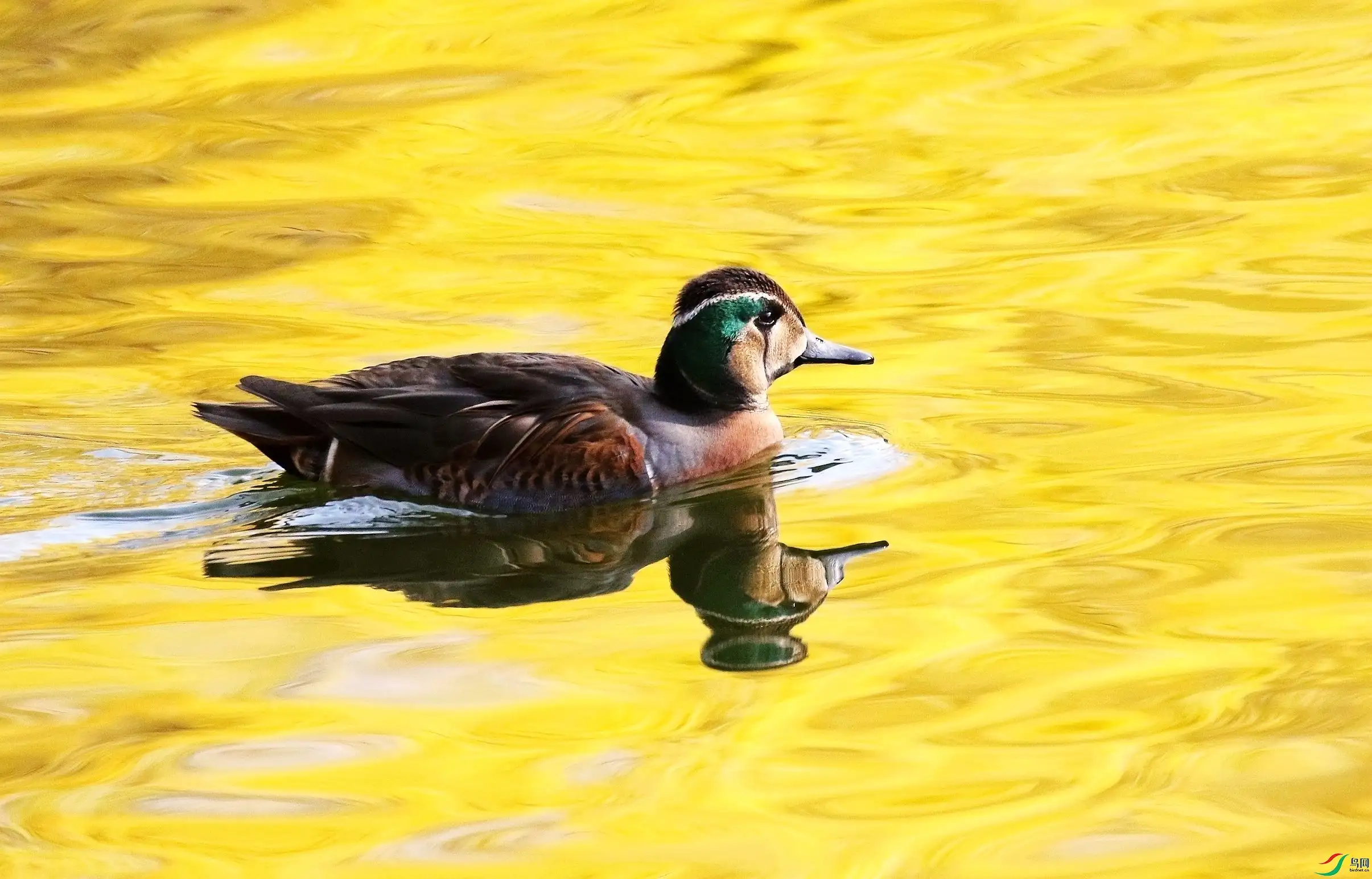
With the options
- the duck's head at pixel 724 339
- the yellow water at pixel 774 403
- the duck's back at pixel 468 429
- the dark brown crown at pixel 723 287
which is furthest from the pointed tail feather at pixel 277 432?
the dark brown crown at pixel 723 287

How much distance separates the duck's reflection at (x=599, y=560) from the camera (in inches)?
276

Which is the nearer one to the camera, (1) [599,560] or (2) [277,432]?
(1) [599,560]

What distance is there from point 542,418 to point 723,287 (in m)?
1.07

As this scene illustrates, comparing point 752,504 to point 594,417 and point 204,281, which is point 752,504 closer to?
point 594,417

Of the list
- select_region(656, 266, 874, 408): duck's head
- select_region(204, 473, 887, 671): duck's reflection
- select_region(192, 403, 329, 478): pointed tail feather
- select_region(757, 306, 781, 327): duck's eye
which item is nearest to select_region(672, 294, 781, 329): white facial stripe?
select_region(656, 266, 874, 408): duck's head

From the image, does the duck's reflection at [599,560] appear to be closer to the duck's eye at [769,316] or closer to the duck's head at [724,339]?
the duck's head at [724,339]

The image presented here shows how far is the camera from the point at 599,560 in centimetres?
774

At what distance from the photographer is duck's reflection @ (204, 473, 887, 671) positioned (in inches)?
276

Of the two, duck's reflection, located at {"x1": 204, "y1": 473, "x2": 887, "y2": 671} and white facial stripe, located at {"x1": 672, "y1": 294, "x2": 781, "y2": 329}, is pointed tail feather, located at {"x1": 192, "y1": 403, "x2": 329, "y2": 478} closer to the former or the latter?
duck's reflection, located at {"x1": 204, "y1": 473, "x2": 887, "y2": 671}

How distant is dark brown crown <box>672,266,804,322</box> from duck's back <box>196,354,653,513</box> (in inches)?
18.0

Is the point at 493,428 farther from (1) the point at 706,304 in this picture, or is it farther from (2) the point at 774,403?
(2) the point at 774,403

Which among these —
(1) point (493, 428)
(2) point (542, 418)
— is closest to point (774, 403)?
(2) point (542, 418)

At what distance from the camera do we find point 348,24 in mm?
15391

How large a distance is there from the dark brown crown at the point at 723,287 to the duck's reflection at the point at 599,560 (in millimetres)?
863
